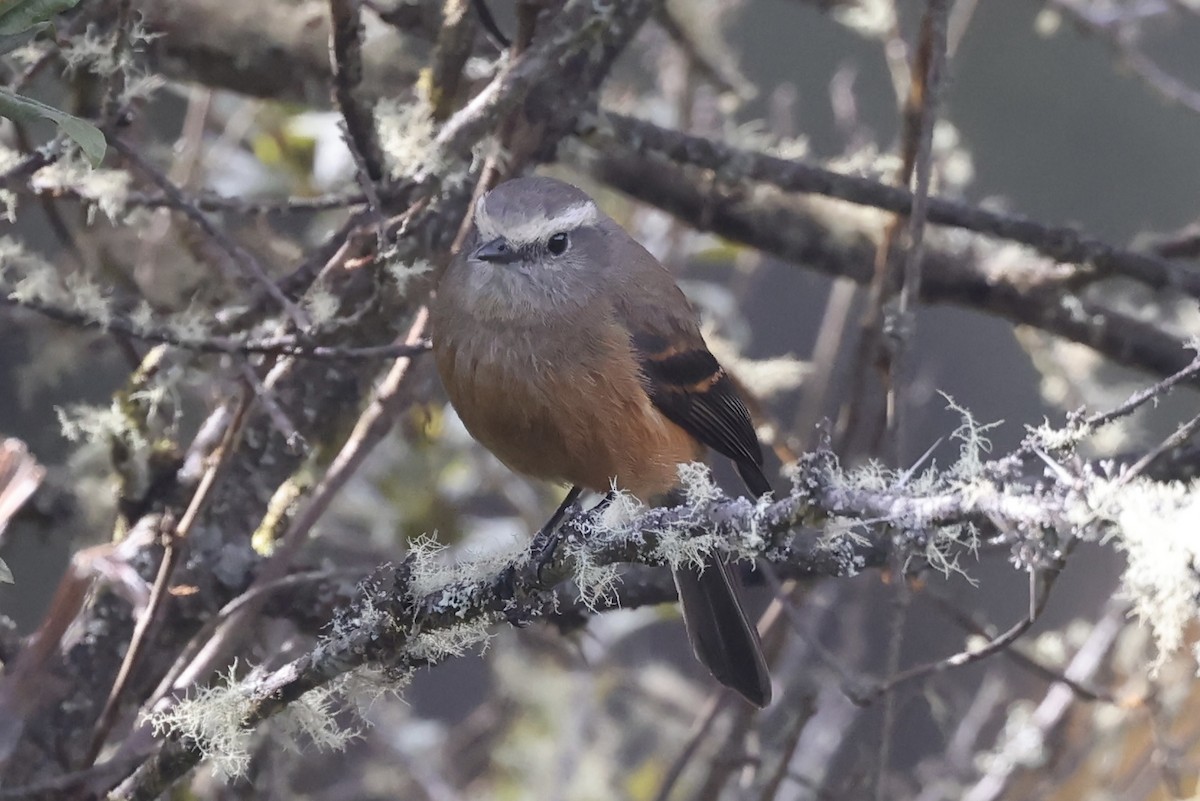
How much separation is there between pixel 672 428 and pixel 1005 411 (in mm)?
2930

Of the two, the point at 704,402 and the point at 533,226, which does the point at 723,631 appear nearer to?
the point at 704,402

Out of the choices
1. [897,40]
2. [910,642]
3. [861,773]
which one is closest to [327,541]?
[861,773]

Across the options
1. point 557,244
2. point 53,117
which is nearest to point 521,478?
Result: point 557,244

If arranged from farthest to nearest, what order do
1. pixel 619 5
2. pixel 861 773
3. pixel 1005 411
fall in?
pixel 1005 411 < pixel 861 773 < pixel 619 5

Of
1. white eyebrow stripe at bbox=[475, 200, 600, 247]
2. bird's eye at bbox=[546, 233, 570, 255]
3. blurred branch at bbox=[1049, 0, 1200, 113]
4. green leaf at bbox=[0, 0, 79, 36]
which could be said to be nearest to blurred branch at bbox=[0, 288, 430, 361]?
white eyebrow stripe at bbox=[475, 200, 600, 247]

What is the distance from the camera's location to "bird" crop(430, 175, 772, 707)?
2562 mm

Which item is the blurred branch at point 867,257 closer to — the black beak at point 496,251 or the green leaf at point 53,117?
the black beak at point 496,251

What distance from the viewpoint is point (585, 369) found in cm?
262

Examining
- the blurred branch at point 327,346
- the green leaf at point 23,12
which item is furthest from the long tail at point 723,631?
the green leaf at point 23,12

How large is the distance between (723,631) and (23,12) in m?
1.95

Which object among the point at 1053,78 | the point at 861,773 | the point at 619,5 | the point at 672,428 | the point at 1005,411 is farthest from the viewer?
the point at 1053,78

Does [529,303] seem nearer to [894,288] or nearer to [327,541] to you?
[894,288]

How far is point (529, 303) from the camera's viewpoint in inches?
106

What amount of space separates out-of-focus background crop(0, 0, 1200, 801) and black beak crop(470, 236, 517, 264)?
15 cm
